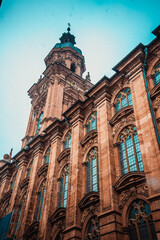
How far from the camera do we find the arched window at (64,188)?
19812mm

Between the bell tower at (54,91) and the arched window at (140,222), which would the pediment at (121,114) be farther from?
the bell tower at (54,91)

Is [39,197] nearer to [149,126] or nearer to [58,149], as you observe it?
[58,149]

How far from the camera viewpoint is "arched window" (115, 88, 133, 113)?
19122 mm

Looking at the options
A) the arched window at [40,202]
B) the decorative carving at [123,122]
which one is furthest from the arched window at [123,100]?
the arched window at [40,202]

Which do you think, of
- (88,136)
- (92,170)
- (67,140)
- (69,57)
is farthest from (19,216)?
(69,57)

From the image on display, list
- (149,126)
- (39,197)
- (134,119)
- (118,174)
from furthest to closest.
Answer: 1. (39,197)
2. (134,119)
3. (118,174)
4. (149,126)

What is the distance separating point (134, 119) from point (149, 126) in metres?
2.46

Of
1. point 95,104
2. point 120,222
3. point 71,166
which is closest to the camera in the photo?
point 120,222

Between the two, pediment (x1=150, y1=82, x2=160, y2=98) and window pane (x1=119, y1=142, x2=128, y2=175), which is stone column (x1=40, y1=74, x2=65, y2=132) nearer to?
window pane (x1=119, y1=142, x2=128, y2=175)

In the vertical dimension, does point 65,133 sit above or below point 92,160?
above

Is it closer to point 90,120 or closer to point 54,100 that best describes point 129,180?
point 90,120

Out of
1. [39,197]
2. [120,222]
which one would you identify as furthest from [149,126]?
[39,197]

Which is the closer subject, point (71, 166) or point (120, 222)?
point (120, 222)

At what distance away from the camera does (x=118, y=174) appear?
16.0 metres
